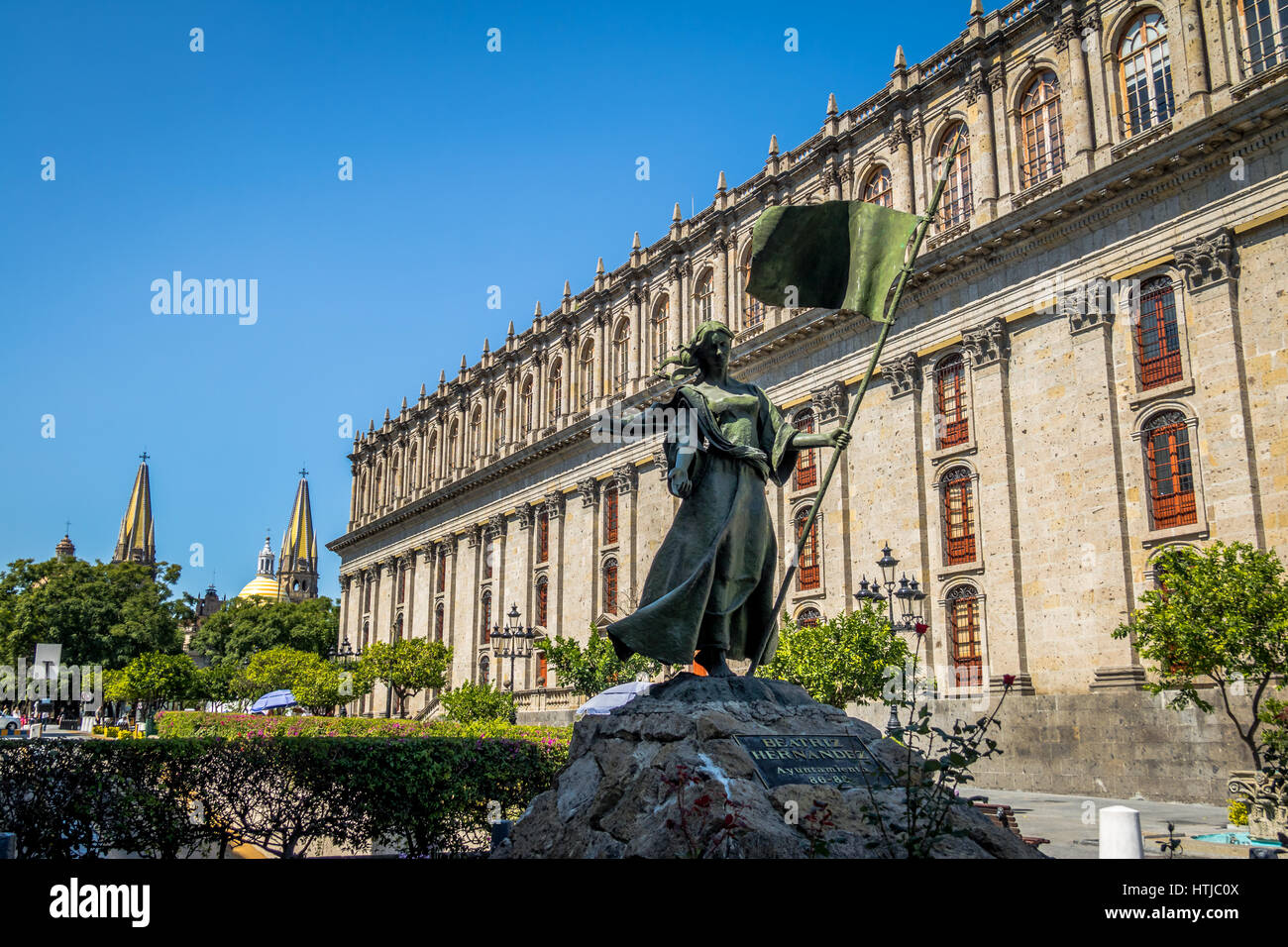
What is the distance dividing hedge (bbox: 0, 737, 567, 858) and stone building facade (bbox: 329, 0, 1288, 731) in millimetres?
15013

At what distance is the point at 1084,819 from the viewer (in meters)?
15.7

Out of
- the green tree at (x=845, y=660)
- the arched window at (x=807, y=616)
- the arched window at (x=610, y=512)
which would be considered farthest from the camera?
the arched window at (x=610, y=512)

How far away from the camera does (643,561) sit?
3650 centimetres

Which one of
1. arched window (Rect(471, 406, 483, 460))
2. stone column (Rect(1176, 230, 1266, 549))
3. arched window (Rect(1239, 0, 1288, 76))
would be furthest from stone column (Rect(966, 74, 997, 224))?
arched window (Rect(471, 406, 483, 460))

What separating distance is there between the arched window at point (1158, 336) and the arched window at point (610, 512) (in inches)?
821

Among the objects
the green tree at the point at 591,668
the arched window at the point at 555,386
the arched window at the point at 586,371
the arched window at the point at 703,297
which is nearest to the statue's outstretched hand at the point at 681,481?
the green tree at the point at 591,668

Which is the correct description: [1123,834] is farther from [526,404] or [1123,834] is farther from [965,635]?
[526,404]

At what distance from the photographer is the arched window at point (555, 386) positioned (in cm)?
4325

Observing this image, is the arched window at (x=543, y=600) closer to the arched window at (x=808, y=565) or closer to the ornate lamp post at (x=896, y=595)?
the arched window at (x=808, y=565)

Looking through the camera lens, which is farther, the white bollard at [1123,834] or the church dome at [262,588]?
the church dome at [262,588]

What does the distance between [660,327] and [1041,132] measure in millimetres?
15924

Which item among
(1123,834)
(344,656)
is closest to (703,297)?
(344,656)

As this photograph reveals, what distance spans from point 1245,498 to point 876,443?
9634mm
